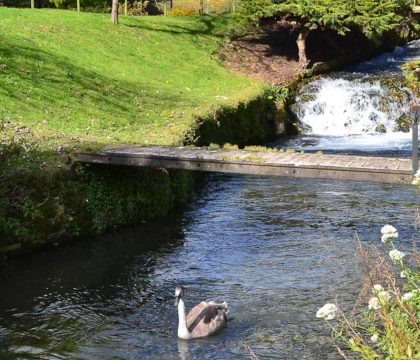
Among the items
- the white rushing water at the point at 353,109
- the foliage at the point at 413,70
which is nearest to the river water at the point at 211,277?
the foliage at the point at 413,70

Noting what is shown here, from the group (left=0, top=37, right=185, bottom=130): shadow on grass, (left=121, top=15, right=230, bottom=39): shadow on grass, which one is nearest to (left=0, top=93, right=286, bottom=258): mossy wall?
(left=0, top=37, right=185, bottom=130): shadow on grass

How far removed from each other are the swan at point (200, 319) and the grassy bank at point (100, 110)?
5274 millimetres

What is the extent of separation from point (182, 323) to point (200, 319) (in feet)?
1.30

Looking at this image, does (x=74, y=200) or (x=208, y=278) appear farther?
(x=74, y=200)

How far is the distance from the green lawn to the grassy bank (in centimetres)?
7

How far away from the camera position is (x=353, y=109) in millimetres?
34406

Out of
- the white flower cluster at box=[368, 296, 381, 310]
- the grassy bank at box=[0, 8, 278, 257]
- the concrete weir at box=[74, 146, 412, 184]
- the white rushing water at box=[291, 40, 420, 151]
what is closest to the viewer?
the white flower cluster at box=[368, 296, 381, 310]

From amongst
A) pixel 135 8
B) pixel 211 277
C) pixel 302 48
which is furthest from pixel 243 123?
pixel 135 8

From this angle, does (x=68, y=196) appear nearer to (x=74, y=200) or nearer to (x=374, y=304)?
(x=74, y=200)

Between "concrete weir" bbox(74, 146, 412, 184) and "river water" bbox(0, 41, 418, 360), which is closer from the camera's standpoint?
"river water" bbox(0, 41, 418, 360)

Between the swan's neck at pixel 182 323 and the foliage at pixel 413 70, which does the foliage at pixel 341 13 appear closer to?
the foliage at pixel 413 70

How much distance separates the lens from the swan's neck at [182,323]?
12023 millimetres

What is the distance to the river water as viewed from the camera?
1209 centimetres

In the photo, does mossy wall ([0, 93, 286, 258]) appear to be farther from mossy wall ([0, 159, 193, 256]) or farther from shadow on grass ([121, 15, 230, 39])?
shadow on grass ([121, 15, 230, 39])
